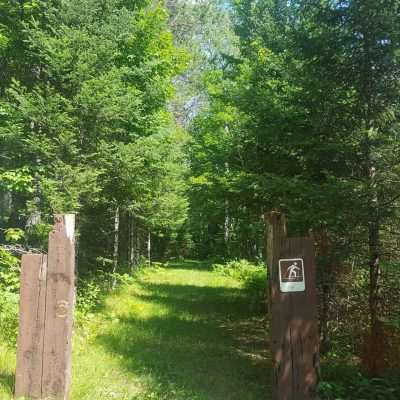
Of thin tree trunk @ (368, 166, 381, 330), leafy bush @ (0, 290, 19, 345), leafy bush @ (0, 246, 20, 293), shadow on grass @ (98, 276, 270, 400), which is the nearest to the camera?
shadow on grass @ (98, 276, 270, 400)

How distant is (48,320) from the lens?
507 cm

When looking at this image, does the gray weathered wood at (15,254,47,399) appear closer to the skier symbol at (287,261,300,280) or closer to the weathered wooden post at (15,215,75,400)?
the weathered wooden post at (15,215,75,400)

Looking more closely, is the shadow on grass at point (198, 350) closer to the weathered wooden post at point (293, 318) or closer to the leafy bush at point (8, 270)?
the weathered wooden post at point (293, 318)

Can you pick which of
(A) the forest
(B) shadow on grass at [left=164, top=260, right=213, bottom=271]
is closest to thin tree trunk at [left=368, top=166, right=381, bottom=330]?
(A) the forest

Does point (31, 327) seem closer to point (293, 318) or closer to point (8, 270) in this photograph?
point (293, 318)

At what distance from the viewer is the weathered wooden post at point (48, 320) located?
501 centimetres

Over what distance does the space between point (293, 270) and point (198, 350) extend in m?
3.50

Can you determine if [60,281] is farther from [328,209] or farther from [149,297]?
[149,297]

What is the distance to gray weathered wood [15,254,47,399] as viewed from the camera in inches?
197

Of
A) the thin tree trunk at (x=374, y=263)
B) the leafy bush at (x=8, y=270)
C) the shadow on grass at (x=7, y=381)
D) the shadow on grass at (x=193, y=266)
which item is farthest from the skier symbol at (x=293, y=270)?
the shadow on grass at (x=193, y=266)

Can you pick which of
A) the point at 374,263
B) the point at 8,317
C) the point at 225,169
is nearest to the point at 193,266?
the point at 225,169

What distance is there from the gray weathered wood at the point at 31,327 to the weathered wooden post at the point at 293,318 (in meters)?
2.52

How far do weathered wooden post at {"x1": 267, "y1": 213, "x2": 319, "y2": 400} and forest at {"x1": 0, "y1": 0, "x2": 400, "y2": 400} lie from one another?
→ 0.85 feet

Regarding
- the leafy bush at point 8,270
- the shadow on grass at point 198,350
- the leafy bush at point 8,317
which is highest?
the leafy bush at point 8,270
